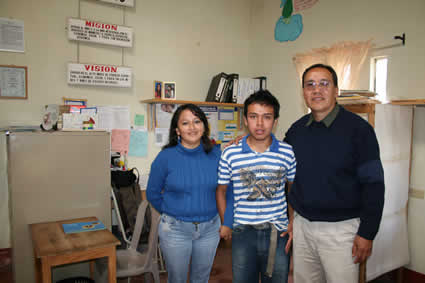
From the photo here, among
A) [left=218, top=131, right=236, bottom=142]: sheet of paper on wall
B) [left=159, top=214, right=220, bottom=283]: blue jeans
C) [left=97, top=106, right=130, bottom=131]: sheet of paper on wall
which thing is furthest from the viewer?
[left=218, top=131, right=236, bottom=142]: sheet of paper on wall

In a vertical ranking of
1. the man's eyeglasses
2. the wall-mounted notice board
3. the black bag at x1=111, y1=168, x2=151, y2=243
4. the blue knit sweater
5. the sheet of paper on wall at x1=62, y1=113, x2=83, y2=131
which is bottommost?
the black bag at x1=111, y1=168, x2=151, y2=243

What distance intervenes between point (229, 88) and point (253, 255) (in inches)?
103

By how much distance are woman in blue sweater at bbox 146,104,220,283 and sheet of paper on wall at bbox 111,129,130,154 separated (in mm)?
1778

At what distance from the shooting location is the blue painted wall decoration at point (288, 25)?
3.52 m

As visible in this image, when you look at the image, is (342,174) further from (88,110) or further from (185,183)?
(88,110)

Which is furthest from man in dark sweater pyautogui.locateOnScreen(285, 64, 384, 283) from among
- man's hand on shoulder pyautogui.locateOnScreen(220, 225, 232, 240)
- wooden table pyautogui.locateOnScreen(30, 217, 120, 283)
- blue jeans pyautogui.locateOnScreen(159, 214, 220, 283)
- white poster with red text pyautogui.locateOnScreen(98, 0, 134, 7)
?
white poster with red text pyautogui.locateOnScreen(98, 0, 134, 7)

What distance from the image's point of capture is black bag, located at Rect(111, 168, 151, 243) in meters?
2.71

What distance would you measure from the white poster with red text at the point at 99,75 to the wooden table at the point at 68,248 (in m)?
1.65

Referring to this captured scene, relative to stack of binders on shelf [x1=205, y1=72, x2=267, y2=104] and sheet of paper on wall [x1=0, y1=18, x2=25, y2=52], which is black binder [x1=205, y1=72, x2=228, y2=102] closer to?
stack of binders on shelf [x1=205, y1=72, x2=267, y2=104]

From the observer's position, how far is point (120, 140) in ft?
11.0

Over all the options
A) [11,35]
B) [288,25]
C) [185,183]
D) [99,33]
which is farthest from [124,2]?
Answer: [185,183]

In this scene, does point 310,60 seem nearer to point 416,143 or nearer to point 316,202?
point 416,143

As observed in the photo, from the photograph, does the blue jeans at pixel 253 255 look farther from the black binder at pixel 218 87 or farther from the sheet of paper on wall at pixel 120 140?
the black binder at pixel 218 87

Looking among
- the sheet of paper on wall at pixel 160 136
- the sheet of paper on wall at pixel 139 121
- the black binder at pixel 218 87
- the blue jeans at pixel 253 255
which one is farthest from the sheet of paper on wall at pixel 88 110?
the blue jeans at pixel 253 255
